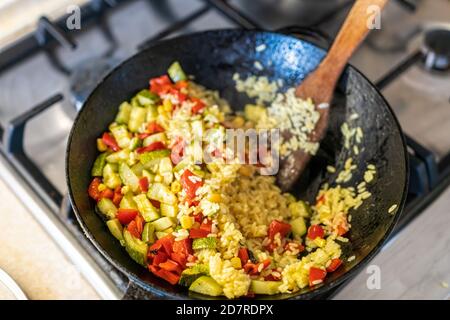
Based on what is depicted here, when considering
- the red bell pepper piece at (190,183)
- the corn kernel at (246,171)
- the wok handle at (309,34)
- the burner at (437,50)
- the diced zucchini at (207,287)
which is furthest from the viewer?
the burner at (437,50)

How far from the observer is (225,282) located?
96 cm

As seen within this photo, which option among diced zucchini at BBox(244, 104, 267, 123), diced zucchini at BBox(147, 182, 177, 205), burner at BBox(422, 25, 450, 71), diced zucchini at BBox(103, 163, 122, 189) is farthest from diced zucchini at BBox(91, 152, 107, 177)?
burner at BBox(422, 25, 450, 71)

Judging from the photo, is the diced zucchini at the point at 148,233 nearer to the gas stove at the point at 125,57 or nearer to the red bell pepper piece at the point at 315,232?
the gas stove at the point at 125,57

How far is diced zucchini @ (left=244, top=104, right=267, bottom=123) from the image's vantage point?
1283mm

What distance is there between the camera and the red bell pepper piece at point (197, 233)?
1013 millimetres

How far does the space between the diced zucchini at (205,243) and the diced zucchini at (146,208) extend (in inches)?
3.9

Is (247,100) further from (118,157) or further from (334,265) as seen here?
(334,265)

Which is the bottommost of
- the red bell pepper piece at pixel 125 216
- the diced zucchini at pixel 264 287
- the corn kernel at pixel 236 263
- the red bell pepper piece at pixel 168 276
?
the diced zucchini at pixel 264 287

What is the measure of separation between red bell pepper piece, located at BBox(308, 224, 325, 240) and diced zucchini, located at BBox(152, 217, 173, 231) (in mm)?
257

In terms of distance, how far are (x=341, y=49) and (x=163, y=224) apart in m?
0.47

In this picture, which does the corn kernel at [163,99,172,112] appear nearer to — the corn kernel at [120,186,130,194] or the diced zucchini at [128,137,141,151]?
the diced zucchini at [128,137,141,151]

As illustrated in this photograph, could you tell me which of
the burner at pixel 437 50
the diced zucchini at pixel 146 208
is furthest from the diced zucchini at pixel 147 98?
the burner at pixel 437 50

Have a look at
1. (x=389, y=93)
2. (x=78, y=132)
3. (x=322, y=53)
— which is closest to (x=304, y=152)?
(x=322, y=53)
